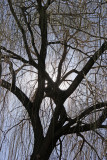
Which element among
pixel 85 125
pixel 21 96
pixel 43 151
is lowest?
pixel 43 151

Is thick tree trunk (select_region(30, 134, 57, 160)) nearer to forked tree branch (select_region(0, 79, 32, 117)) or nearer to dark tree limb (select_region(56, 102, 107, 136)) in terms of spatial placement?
dark tree limb (select_region(56, 102, 107, 136))

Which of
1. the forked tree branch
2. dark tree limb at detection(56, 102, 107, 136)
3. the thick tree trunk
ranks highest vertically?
the forked tree branch

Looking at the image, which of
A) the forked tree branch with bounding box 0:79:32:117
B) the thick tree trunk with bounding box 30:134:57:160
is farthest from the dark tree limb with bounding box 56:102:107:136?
the forked tree branch with bounding box 0:79:32:117

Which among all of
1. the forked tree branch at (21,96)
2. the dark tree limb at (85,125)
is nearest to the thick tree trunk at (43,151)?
the dark tree limb at (85,125)

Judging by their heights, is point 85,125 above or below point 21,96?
below

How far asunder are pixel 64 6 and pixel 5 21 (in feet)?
1.15

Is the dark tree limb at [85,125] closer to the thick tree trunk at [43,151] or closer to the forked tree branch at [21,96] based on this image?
the thick tree trunk at [43,151]

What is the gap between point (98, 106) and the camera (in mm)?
1301

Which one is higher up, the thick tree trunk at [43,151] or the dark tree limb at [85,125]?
the dark tree limb at [85,125]

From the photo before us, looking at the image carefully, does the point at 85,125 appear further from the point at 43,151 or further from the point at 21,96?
the point at 21,96

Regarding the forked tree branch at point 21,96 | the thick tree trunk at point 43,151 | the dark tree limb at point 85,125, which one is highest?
the forked tree branch at point 21,96

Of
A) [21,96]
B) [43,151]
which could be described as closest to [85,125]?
[43,151]

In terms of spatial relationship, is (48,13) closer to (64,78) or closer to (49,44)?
(49,44)

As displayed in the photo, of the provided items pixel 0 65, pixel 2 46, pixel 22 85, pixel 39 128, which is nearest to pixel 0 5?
pixel 2 46
